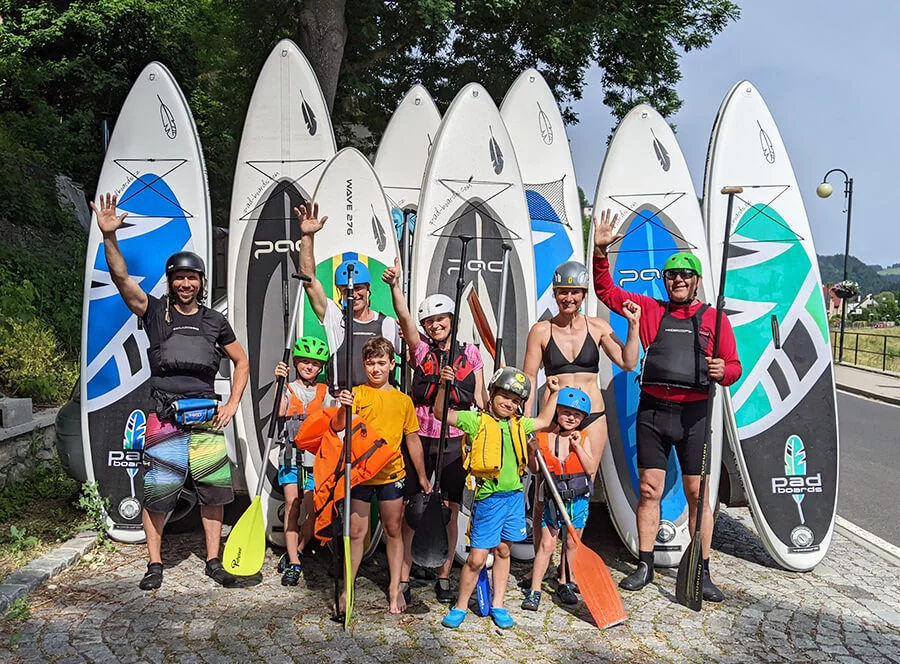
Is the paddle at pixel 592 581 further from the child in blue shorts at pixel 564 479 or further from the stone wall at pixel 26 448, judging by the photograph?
the stone wall at pixel 26 448

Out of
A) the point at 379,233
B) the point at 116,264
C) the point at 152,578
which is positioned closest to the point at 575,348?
the point at 379,233

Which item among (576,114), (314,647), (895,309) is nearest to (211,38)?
(576,114)

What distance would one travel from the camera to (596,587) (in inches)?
146

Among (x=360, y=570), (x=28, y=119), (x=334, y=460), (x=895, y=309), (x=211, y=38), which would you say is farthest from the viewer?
(x=895, y=309)

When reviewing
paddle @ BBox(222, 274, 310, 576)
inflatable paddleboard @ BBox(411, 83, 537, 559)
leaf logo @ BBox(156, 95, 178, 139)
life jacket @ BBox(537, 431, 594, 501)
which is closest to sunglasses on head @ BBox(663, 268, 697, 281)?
life jacket @ BBox(537, 431, 594, 501)

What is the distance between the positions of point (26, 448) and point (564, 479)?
3874 millimetres

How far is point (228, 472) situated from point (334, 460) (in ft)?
2.65

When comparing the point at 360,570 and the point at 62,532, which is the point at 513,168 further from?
the point at 62,532

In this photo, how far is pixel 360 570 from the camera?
4383 millimetres

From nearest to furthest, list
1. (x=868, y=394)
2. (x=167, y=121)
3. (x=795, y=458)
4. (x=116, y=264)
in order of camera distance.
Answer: (x=116, y=264), (x=795, y=458), (x=167, y=121), (x=868, y=394)

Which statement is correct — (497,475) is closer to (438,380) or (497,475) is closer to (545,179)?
(438,380)

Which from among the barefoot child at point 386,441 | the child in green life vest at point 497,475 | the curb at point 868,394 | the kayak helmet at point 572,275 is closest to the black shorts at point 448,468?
the barefoot child at point 386,441

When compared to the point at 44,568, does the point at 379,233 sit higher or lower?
higher

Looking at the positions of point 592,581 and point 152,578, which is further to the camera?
point 152,578
